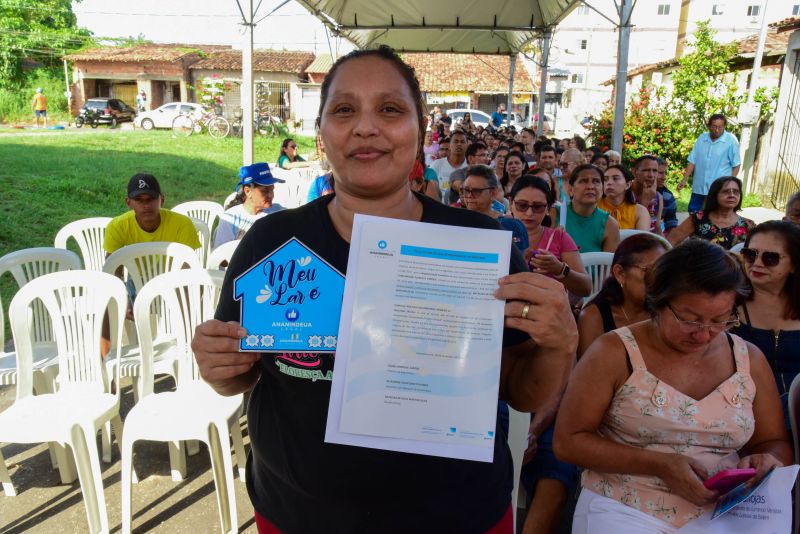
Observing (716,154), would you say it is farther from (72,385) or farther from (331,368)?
(331,368)

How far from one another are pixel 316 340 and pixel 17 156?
55.1ft

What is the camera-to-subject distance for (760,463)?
1.83 m

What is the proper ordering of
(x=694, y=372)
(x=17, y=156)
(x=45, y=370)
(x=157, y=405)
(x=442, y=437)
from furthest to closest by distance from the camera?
(x=17, y=156), (x=45, y=370), (x=157, y=405), (x=694, y=372), (x=442, y=437)

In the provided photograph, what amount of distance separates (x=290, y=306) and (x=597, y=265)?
3357 mm

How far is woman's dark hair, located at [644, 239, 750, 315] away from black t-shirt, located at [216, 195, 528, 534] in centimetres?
101

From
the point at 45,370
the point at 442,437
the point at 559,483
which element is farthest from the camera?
the point at 45,370

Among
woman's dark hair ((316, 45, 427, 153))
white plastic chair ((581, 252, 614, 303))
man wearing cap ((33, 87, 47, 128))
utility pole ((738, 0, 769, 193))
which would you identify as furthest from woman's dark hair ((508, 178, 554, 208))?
man wearing cap ((33, 87, 47, 128))

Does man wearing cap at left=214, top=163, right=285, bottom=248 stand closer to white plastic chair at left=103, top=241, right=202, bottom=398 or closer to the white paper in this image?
white plastic chair at left=103, top=241, right=202, bottom=398

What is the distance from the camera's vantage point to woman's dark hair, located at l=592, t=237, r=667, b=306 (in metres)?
2.67

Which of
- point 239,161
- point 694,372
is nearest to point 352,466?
point 694,372

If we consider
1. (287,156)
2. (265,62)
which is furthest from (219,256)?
(265,62)

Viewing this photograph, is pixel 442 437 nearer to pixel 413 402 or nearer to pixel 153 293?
pixel 413 402

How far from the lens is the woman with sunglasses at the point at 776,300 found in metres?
2.59

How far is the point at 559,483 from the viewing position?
237 cm
